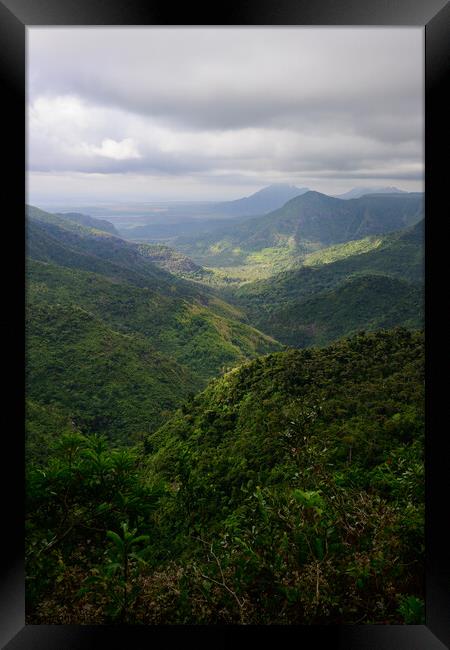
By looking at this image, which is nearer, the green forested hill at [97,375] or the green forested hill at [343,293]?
the green forested hill at [97,375]

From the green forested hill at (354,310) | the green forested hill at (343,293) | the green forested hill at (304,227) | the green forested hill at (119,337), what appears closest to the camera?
the green forested hill at (119,337)

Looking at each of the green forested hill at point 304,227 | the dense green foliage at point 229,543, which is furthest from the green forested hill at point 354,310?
the dense green foliage at point 229,543

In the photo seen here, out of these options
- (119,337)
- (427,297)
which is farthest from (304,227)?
(427,297)

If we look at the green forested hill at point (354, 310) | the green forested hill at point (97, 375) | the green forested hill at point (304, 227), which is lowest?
the green forested hill at point (97, 375)

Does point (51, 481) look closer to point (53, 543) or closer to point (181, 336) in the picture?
point (53, 543)

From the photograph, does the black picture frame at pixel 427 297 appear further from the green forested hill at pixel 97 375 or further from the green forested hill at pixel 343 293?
the green forested hill at pixel 343 293

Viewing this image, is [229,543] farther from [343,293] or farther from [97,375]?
[343,293]

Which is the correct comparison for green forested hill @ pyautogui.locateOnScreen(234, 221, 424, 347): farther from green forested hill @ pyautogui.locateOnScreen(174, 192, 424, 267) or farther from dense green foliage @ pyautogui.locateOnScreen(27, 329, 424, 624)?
dense green foliage @ pyautogui.locateOnScreen(27, 329, 424, 624)
